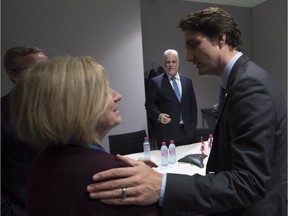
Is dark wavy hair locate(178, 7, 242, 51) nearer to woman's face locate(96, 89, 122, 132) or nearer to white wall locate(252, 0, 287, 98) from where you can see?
woman's face locate(96, 89, 122, 132)

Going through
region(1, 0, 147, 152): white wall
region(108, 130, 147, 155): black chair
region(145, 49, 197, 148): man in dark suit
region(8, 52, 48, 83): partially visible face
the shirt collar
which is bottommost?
region(108, 130, 147, 155): black chair

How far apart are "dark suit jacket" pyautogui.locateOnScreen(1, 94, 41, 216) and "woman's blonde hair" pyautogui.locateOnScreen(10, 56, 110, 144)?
0.67 meters

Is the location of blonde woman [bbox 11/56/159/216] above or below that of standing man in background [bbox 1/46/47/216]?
above

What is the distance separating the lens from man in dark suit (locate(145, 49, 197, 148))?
10.1ft

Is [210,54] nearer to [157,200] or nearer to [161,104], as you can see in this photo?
[157,200]

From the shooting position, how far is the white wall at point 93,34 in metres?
2.94

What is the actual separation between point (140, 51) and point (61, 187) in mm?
2949

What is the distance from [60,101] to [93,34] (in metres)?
2.74

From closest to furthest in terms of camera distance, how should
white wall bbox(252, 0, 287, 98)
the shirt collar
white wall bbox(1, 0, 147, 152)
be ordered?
the shirt collar, white wall bbox(1, 0, 147, 152), white wall bbox(252, 0, 287, 98)

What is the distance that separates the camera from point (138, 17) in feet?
11.2

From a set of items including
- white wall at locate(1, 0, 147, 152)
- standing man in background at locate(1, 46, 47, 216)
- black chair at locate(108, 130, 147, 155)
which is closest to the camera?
standing man in background at locate(1, 46, 47, 216)

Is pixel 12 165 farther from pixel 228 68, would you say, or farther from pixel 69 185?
pixel 228 68

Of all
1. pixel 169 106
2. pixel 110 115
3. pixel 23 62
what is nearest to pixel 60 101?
pixel 110 115

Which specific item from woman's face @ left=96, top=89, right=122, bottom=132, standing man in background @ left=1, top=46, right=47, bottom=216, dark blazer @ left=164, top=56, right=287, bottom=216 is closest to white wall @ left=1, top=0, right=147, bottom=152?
standing man in background @ left=1, top=46, right=47, bottom=216
